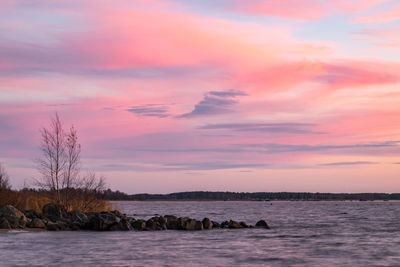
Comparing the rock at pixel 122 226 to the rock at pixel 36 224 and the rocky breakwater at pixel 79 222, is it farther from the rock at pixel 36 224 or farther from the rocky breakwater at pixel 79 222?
the rock at pixel 36 224

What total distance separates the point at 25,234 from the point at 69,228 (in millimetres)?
5388

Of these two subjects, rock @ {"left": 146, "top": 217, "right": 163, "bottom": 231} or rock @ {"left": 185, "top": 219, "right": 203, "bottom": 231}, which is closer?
rock @ {"left": 146, "top": 217, "right": 163, "bottom": 231}

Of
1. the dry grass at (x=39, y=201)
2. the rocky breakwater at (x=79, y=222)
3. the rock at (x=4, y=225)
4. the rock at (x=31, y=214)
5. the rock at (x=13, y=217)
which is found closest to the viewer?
Result: the rock at (x=4, y=225)

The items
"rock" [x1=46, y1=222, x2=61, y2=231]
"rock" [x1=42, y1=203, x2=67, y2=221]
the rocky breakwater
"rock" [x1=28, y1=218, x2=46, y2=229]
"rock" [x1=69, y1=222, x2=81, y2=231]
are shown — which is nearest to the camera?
"rock" [x1=46, y1=222, x2=61, y2=231]

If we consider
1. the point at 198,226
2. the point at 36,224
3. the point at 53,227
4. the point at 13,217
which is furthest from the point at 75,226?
the point at 198,226

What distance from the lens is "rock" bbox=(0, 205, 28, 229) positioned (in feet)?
138

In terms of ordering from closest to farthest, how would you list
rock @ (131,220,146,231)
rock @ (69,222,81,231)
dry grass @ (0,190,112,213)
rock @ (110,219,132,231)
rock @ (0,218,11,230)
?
rock @ (0,218,11,230) → rock @ (69,222,81,231) → rock @ (110,219,132,231) → rock @ (131,220,146,231) → dry grass @ (0,190,112,213)

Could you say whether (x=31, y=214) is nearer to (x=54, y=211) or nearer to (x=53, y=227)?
(x=54, y=211)

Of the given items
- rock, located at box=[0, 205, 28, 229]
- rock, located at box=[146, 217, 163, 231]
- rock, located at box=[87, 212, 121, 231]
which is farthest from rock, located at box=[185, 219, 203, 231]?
rock, located at box=[0, 205, 28, 229]

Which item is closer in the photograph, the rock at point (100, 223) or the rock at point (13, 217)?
the rock at point (13, 217)

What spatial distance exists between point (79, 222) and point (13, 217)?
16.2 feet

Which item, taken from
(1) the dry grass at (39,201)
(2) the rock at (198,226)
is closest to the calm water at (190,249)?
(2) the rock at (198,226)

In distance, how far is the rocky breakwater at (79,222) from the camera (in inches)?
1673

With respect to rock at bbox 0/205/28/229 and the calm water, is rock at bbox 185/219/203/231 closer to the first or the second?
the calm water
